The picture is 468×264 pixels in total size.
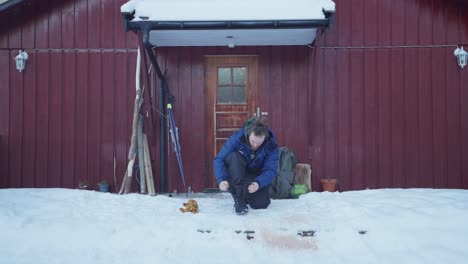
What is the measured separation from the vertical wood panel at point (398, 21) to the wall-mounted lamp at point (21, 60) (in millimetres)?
6439

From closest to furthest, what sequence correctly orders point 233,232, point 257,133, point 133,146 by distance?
1. point 233,232
2. point 257,133
3. point 133,146

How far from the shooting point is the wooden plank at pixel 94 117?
6.23 m

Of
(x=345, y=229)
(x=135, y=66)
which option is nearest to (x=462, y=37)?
(x=345, y=229)

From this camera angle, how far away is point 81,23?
6.26 m

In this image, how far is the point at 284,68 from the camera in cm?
624

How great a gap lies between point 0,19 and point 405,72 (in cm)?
717

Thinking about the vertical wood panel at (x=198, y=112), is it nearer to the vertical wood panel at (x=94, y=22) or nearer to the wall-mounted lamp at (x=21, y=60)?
the vertical wood panel at (x=94, y=22)

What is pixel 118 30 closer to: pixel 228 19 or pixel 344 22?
pixel 228 19

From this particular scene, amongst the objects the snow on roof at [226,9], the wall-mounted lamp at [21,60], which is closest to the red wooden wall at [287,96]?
the wall-mounted lamp at [21,60]

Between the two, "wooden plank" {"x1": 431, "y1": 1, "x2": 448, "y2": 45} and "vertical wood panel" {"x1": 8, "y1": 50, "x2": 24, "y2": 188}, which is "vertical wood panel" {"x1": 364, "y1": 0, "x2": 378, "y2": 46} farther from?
"vertical wood panel" {"x1": 8, "y1": 50, "x2": 24, "y2": 188}

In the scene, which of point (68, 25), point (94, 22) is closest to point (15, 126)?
point (68, 25)

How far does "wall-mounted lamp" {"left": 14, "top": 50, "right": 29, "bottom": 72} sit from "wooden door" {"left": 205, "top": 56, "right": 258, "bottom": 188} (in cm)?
316

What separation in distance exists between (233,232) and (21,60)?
506 cm

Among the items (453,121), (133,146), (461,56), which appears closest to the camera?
(133,146)
